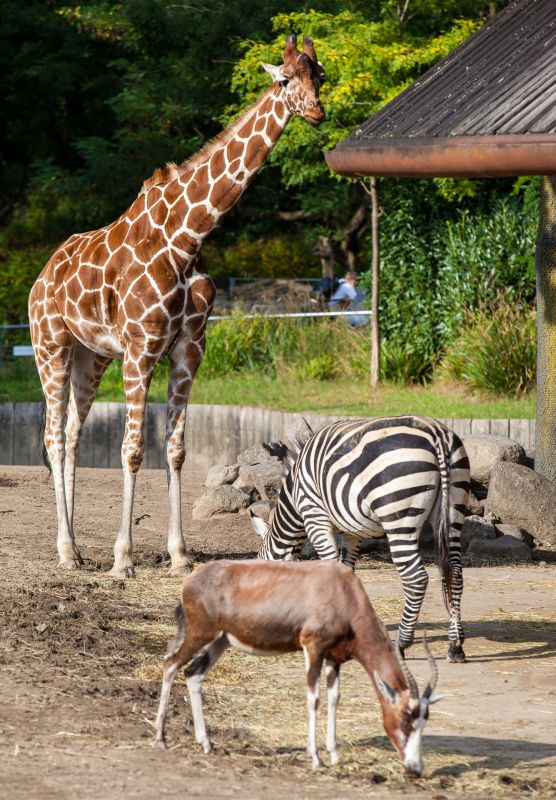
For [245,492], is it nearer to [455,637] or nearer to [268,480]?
[268,480]

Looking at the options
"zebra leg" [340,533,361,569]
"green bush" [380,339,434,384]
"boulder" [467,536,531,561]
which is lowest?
"boulder" [467,536,531,561]

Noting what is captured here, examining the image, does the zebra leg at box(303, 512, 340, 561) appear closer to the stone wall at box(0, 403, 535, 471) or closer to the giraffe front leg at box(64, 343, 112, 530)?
the giraffe front leg at box(64, 343, 112, 530)

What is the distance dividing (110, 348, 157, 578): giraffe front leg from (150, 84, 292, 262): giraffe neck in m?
0.86

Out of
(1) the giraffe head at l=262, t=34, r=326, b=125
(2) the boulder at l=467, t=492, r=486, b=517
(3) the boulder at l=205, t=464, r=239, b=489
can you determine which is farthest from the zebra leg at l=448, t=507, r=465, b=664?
(3) the boulder at l=205, t=464, r=239, b=489

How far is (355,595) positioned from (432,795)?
0.85 meters

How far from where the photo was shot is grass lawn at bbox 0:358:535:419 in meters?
15.5

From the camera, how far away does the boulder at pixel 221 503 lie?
1207 cm

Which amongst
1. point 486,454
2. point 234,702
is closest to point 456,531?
point 234,702

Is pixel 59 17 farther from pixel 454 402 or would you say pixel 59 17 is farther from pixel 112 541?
pixel 112 541

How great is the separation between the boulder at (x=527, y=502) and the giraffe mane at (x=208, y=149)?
4.10 metres

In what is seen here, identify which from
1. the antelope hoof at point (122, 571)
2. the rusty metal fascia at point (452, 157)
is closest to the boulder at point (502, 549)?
the antelope hoof at point (122, 571)

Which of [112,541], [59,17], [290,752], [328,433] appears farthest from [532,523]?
[59,17]

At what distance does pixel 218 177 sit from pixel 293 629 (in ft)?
16.5

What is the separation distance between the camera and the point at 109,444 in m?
16.6
